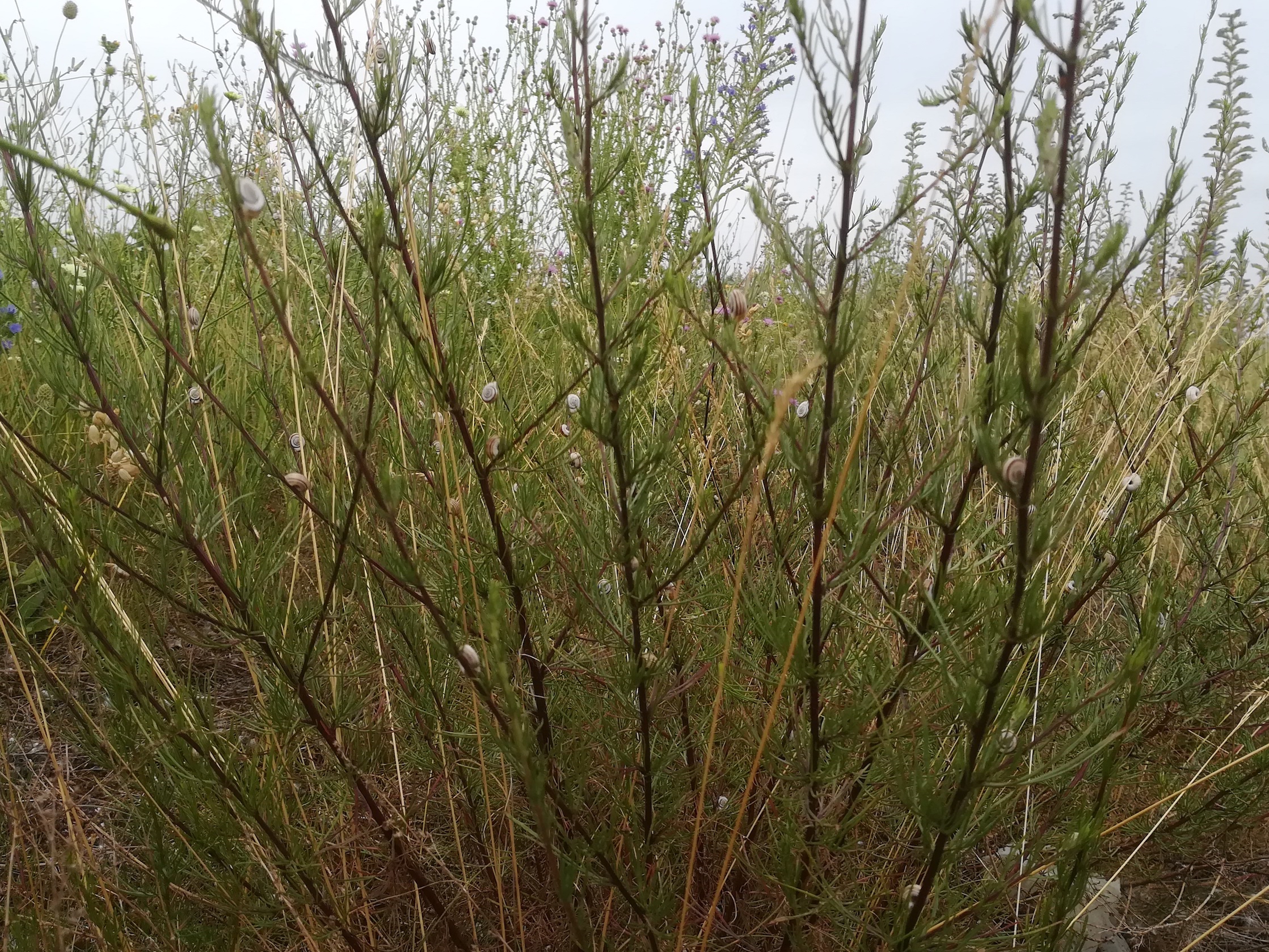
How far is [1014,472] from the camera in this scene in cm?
79

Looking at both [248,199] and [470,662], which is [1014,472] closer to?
[470,662]

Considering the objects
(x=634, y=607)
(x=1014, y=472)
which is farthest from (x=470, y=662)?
(x=1014, y=472)

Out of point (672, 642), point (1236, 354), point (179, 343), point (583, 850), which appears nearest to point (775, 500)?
point (672, 642)

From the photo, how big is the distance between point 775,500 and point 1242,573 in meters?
1.18

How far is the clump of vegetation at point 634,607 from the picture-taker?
107cm

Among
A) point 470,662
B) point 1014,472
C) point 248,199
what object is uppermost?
point 248,199

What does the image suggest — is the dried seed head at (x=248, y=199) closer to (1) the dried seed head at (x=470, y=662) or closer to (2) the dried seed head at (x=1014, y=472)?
(1) the dried seed head at (x=470, y=662)

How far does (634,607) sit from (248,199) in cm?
64

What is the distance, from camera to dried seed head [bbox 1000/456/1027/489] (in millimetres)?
772

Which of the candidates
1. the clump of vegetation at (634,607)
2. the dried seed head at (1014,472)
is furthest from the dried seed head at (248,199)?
the dried seed head at (1014,472)

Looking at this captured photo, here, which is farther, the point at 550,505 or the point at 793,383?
the point at 550,505

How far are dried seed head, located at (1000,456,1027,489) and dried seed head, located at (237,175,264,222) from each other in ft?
2.42

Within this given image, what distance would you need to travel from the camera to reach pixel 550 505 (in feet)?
6.63

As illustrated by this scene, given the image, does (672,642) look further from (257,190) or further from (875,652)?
(257,190)
